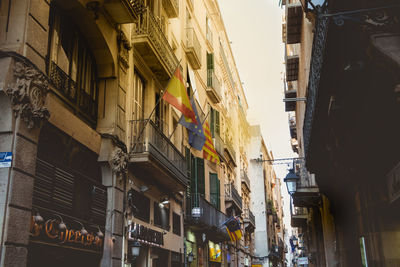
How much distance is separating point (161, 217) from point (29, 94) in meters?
9.28

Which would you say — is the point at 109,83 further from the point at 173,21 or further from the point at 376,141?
the point at 173,21

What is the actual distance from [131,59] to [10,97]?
6.66m

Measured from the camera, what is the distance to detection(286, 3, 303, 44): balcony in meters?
18.1

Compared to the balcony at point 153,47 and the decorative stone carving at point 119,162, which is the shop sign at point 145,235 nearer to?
the decorative stone carving at point 119,162

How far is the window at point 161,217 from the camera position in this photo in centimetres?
1583

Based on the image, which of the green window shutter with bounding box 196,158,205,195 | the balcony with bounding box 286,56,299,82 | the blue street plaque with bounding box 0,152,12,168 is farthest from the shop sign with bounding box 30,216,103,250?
the balcony with bounding box 286,56,299,82

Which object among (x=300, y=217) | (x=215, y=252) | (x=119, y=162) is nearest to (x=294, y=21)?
(x=119, y=162)

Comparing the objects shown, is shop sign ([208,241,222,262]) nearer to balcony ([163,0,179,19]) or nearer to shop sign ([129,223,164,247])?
shop sign ([129,223,164,247])

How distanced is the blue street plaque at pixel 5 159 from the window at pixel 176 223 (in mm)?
11050

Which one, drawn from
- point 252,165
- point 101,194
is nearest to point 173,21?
point 101,194

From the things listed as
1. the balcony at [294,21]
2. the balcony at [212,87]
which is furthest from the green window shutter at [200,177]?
the balcony at [294,21]

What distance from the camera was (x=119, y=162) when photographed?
12.1m

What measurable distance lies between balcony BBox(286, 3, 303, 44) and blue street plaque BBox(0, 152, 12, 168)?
13.7 metres

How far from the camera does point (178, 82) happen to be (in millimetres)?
13523
